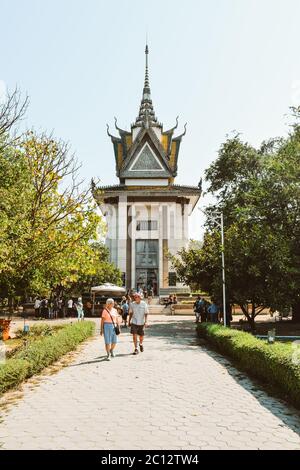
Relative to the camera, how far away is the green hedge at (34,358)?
27.6ft

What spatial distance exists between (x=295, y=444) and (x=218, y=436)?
960mm

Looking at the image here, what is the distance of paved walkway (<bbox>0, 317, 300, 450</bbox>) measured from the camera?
17.7 feet

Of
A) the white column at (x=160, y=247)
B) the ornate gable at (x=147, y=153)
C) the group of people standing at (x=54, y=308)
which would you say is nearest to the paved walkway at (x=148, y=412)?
the group of people standing at (x=54, y=308)

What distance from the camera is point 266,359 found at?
29.1ft

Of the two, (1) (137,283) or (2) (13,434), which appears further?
(1) (137,283)

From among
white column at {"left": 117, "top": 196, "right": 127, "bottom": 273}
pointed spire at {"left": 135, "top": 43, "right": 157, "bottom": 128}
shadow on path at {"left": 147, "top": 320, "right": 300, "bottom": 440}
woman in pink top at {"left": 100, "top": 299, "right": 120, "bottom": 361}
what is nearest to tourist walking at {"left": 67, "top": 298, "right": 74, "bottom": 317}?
white column at {"left": 117, "top": 196, "right": 127, "bottom": 273}

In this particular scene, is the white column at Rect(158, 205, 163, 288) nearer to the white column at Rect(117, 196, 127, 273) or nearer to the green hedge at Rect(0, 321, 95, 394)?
the white column at Rect(117, 196, 127, 273)

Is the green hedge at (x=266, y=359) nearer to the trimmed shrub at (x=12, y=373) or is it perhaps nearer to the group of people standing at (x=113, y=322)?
the group of people standing at (x=113, y=322)

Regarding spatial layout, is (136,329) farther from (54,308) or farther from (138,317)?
(54,308)

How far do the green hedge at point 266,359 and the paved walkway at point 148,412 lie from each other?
12.1 inches

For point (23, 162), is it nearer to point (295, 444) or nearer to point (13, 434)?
point (13, 434)

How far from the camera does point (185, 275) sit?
80.2 feet

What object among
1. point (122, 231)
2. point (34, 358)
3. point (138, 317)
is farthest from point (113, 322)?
point (122, 231)
